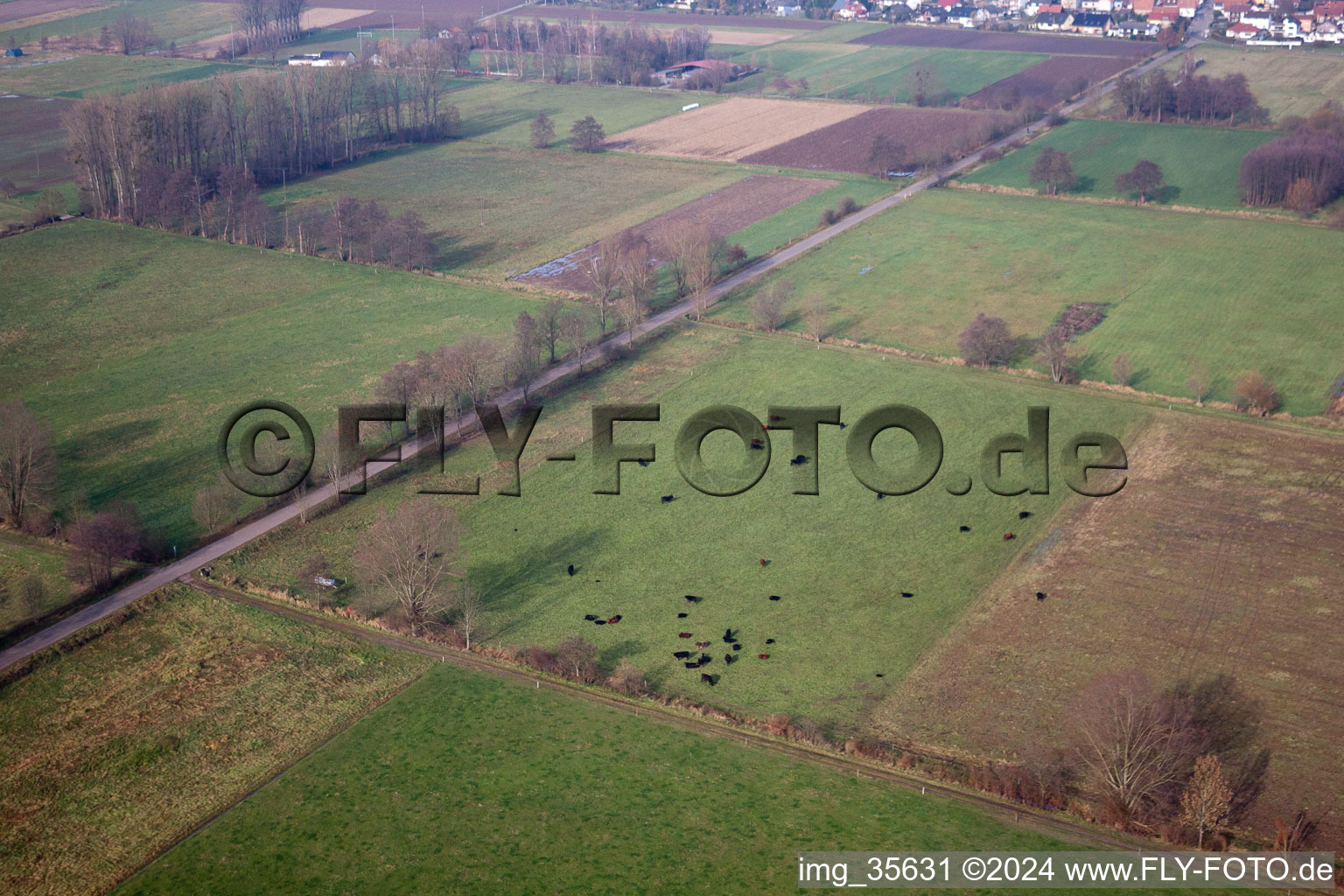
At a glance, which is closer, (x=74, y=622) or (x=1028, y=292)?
(x=74, y=622)

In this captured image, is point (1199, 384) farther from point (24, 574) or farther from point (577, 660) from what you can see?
point (24, 574)

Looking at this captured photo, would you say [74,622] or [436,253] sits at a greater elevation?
[436,253]

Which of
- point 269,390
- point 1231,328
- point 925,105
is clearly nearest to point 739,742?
point 269,390

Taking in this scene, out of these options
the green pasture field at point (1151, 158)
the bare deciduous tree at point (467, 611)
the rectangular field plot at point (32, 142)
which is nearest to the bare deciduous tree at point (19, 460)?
the bare deciduous tree at point (467, 611)

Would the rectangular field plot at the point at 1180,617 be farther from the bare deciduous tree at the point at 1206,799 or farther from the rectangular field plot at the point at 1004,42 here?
the rectangular field plot at the point at 1004,42

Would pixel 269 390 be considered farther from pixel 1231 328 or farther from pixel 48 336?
pixel 1231 328

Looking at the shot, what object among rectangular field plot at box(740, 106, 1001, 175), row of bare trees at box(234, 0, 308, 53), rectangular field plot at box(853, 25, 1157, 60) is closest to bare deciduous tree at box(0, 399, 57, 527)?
rectangular field plot at box(740, 106, 1001, 175)
